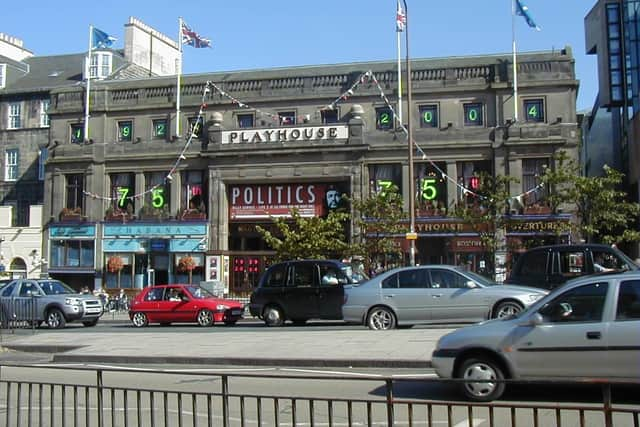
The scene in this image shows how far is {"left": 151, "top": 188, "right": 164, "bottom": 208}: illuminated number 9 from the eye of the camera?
43.5m

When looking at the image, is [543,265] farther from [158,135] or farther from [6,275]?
[6,275]

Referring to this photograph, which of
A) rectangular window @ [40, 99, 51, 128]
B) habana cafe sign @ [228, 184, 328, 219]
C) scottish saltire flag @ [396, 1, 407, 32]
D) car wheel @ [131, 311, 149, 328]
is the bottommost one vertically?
car wheel @ [131, 311, 149, 328]

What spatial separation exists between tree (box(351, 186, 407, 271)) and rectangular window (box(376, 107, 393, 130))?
191 inches

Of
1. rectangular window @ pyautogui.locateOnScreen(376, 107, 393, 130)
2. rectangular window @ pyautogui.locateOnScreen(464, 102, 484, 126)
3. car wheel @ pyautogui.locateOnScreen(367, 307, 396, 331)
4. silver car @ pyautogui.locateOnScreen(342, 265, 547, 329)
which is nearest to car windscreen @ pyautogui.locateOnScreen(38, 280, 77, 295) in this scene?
silver car @ pyautogui.locateOnScreen(342, 265, 547, 329)

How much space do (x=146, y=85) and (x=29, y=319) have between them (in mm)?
23804

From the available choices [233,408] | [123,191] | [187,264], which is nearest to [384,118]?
[187,264]

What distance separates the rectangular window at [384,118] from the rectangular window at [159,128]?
497 inches

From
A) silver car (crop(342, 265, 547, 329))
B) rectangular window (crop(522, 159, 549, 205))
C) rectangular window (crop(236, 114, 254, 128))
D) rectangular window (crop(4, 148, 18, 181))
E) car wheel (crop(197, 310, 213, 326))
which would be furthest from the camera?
rectangular window (crop(4, 148, 18, 181))

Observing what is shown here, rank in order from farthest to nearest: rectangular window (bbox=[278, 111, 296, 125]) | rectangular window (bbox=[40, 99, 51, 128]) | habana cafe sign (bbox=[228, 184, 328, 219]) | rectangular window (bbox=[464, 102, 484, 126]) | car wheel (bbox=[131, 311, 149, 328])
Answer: rectangular window (bbox=[40, 99, 51, 128]) → rectangular window (bbox=[278, 111, 296, 125]) → habana cafe sign (bbox=[228, 184, 328, 219]) → rectangular window (bbox=[464, 102, 484, 126]) → car wheel (bbox=[131, 311, 149, 328])

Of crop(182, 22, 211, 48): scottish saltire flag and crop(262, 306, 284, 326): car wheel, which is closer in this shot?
crop(262, 306, 284, 326): car wheel

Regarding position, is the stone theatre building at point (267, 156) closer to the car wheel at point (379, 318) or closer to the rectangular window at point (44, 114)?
Result: the rectangular window at point (44, 114)

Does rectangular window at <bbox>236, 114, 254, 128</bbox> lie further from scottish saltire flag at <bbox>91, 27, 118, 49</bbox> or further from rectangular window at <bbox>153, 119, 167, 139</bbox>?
scottish saltire flag at <bbox>91, 27, 118, 49</bbox>

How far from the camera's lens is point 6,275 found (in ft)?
146

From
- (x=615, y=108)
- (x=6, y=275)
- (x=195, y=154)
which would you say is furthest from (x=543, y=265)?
(x=615, y=108)
